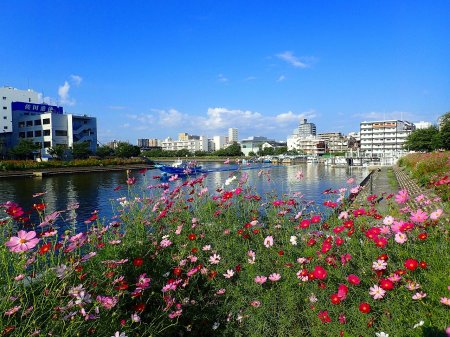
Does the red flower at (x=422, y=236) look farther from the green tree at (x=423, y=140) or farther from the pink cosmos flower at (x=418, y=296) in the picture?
the green tree at (x=423, y=140)

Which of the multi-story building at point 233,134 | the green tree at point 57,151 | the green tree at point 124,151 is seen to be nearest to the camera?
the green tree at point 57,151

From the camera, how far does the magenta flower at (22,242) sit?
4.53ft

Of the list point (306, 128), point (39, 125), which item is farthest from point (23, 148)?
point (306, 128)

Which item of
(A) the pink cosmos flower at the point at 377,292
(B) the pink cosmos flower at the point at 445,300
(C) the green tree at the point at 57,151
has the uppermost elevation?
(C) the green tree at the point at 57,151

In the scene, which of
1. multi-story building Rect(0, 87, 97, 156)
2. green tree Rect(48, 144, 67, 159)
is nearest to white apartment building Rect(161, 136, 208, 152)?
multi-story building Rect(0, 87, 97, 156)

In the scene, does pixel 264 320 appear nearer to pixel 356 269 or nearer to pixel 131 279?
pixel 356 269

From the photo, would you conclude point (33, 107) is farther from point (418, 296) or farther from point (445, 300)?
point (445, 300)

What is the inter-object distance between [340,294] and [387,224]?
757 mm

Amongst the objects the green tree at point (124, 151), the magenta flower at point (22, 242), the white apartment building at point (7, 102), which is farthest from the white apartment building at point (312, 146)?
the magenta flower at point (22, 242)

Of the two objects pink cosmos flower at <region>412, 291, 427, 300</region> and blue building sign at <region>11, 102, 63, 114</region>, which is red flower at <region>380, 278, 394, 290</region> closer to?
pink cosmos flower at <region>412, 291, 427, 300</region>

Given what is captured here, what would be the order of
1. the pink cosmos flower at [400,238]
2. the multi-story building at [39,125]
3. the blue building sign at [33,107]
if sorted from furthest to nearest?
the blue building sign at [33,107] → the multi-story building at [39,125] → the pink cosmos flower at [400,238]

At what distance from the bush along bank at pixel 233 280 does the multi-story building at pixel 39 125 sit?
177 feet

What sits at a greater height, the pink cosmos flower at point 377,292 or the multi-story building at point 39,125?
the multi-story building at point 39,125

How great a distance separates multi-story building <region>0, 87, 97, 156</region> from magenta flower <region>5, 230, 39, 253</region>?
180 ft
